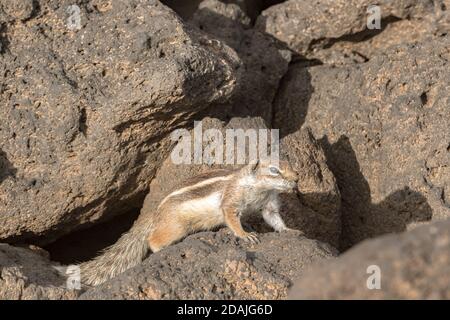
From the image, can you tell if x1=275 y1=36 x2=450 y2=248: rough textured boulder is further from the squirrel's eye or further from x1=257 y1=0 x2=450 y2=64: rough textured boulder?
the squirrel's eye

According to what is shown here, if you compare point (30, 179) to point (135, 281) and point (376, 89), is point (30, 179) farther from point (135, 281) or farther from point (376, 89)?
point (376, 89)

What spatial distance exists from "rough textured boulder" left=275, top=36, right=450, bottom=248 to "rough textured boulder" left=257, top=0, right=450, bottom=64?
0.62m

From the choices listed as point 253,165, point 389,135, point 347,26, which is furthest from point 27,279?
point 347,26

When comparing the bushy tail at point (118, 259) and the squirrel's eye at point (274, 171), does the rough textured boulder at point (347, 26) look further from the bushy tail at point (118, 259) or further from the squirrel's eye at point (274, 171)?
the bushy tail at point (118, 259)

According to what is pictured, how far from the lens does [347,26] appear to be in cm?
984

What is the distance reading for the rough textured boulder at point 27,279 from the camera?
6.56 meters

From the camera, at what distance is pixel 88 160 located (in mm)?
8109

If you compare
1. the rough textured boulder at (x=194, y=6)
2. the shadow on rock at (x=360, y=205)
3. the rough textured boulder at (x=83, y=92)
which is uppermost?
the rough textured boulder at (x=194, y=6)

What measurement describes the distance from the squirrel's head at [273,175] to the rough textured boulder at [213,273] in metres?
1.01

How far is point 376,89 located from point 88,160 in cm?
318

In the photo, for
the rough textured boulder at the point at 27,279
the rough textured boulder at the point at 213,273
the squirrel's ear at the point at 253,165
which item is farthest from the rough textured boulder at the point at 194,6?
the rough textured boulder at the point at 213,273

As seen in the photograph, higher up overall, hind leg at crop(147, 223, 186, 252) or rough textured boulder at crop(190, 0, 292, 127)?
rough textured boulder at crop(190, 0, 292, 127)

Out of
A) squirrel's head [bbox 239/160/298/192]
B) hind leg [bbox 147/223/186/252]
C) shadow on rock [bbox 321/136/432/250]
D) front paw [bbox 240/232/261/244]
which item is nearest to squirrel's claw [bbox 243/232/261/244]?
front paw [bbox 240/232/261/244]

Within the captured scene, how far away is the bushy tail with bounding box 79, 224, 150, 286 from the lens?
25.4 ft
